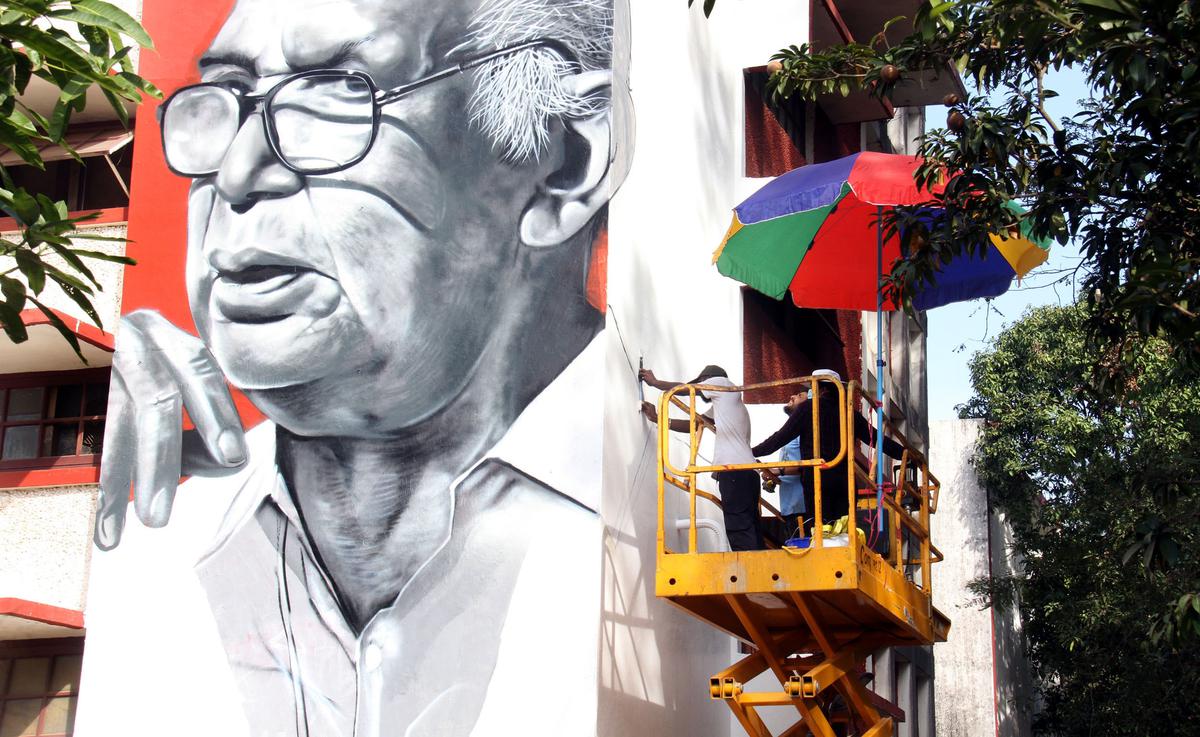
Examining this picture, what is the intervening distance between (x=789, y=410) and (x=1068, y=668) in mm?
17214

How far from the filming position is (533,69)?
13.7 meters

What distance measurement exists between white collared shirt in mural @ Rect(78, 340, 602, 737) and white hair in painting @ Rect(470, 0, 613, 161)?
2.31m

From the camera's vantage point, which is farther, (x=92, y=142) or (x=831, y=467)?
(x=92, y=142)

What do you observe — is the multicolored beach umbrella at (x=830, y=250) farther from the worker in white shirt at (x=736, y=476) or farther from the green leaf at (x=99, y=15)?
the green leaf at (x=99, y=15)

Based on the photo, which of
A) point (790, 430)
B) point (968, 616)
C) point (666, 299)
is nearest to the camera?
point (790, 430)

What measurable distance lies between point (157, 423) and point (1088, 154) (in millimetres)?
8874

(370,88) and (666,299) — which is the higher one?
(370,88)

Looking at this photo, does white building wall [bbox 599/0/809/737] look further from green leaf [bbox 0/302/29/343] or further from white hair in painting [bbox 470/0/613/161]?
green leaf [bbox 0/302/29/343]

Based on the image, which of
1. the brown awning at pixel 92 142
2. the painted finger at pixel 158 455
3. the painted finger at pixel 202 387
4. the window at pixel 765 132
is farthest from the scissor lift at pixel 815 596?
the brown awning at pixel 92 142

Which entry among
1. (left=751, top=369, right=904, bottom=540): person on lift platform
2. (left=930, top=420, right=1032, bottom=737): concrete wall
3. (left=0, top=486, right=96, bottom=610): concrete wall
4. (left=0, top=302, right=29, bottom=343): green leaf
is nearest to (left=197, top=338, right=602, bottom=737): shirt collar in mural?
(left=751, top=369, right=904, bottom=540): person on lift platform

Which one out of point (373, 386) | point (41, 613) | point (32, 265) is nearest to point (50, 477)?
point (41, 613)

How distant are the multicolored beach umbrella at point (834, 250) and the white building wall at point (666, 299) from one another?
99 centimetres

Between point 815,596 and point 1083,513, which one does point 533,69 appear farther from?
point 1083,513

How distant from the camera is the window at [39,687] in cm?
1420
